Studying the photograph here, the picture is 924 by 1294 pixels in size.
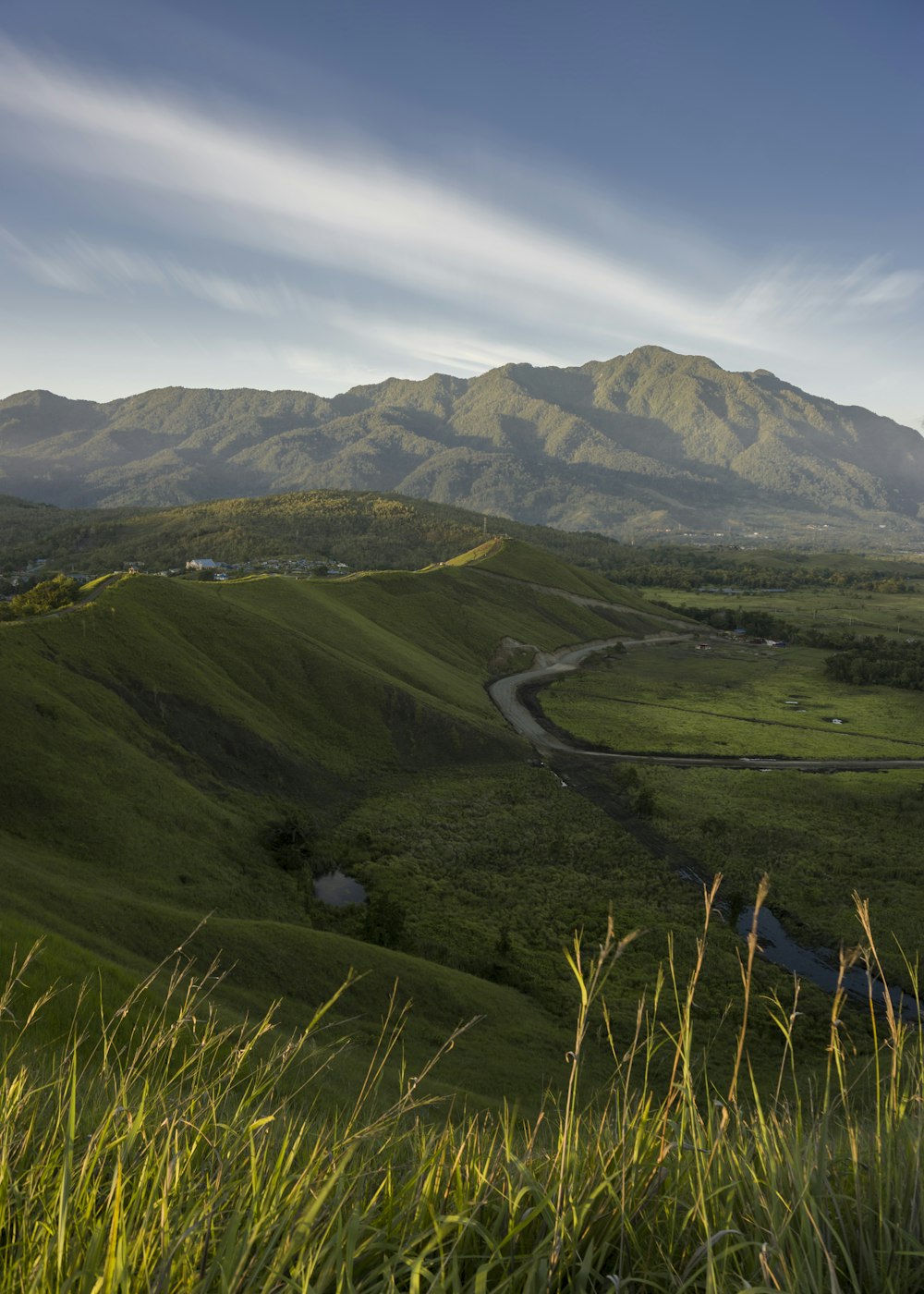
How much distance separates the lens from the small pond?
3956 centimetres

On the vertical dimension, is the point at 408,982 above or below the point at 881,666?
below

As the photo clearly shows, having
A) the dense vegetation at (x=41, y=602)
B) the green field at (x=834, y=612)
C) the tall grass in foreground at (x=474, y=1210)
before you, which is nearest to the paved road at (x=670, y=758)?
the dense vegetation at (x=41, y=602)

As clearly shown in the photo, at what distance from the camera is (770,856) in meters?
49.7

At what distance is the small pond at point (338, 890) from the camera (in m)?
39.6

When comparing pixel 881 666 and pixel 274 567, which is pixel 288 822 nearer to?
pixel 881 666

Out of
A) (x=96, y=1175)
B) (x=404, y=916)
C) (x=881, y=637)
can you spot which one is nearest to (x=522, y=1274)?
(x=96, y=1175)

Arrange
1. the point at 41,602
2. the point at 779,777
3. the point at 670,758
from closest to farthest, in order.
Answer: the point at 41,602
the point at 779,777
the point at 670,758

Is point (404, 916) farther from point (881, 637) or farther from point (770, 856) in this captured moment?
point (881, 637)

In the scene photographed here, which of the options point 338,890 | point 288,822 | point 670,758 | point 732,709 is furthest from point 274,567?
point 338,890

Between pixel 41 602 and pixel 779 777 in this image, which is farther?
pixel 779 777

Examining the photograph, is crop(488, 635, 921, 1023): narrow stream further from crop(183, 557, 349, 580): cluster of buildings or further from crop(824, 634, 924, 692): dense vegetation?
crop(183, 557, 349, 580): cluster of buildings

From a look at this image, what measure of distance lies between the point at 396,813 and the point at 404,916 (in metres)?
16.2

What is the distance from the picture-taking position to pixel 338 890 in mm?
40844

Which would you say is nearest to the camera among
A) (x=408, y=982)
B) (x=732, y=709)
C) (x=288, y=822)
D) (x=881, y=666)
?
(x=408, y=982)
